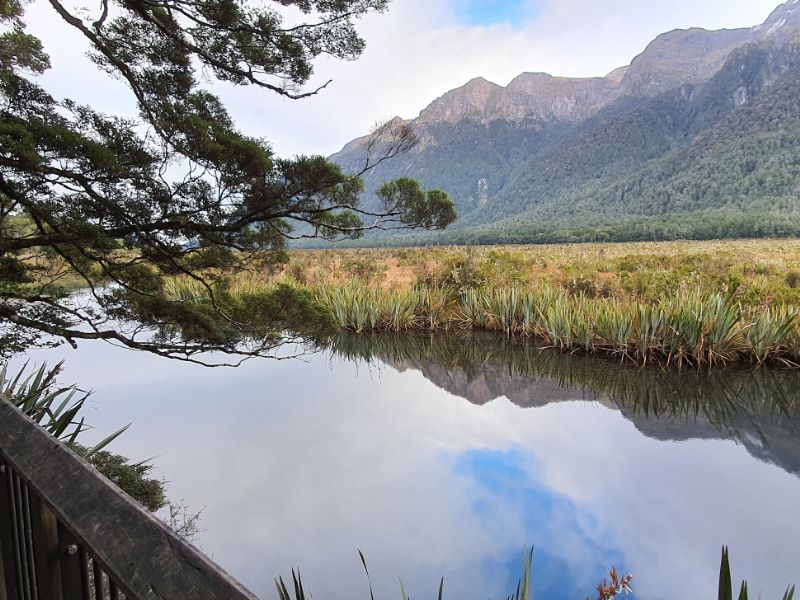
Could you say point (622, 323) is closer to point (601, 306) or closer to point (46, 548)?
point (601, 306)

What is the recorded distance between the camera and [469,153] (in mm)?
184625

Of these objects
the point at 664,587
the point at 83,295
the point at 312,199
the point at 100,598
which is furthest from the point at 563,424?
the point at 83,295

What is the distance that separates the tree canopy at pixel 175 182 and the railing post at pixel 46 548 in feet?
10.2

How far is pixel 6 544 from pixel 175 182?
3823 millimetres

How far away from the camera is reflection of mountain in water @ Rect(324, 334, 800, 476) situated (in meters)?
5.32

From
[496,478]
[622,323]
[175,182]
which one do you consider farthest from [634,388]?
[175,182]

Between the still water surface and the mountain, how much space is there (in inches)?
2211

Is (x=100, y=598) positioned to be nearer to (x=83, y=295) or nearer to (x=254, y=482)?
(x=254, y=482)

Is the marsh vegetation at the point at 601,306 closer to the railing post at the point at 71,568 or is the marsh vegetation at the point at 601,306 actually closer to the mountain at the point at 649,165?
the railing post at the point at 71,568

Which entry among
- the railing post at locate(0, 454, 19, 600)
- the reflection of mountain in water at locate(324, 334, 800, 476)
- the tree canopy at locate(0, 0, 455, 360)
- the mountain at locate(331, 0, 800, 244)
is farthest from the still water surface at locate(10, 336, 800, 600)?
the mountain at locate(331, 0, 800, 244)

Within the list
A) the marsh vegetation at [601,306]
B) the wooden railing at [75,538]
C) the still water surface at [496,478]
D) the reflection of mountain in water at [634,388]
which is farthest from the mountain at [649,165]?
the wooden railing at [75,538]

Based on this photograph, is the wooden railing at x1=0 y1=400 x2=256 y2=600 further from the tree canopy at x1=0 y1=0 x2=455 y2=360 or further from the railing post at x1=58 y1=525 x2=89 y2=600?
the tree canopy at x1=0 y1=0 x2=455 y2=360

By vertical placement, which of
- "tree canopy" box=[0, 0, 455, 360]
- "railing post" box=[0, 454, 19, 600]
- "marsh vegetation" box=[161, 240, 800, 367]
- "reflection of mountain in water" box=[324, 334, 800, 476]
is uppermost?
"tree canopy" box=[0, 0, 455, 360]

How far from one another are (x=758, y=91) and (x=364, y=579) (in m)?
172
